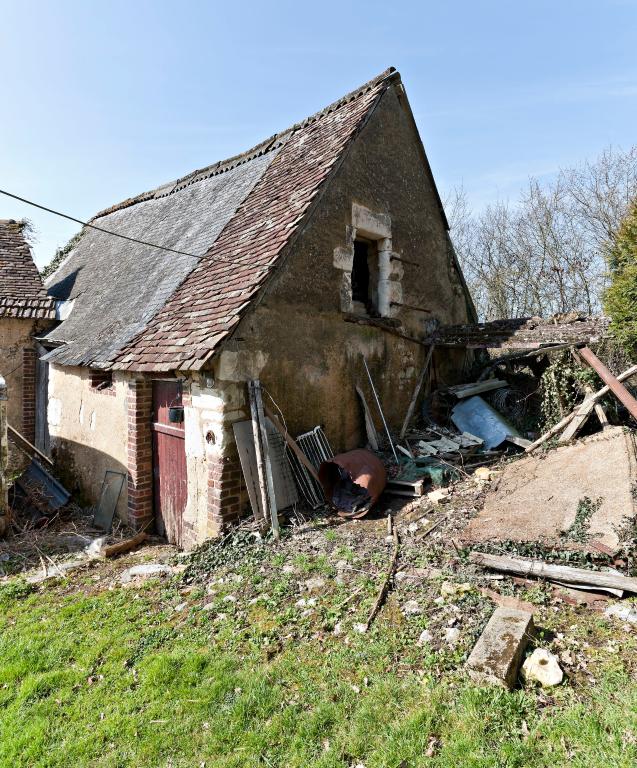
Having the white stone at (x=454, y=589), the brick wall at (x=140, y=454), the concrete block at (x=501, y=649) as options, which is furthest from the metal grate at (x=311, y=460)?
the concrete block at (x=501, y=649)

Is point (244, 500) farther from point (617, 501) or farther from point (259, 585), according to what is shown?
point (617, 501)

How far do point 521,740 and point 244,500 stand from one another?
153 inches

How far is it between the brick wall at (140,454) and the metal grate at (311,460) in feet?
7.23

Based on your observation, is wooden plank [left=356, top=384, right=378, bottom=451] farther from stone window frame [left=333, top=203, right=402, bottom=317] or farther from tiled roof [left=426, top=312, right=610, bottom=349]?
tiled roof [left=426, top=312, right=610, bottom=349]

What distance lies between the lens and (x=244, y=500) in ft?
19.0

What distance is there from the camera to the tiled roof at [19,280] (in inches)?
399

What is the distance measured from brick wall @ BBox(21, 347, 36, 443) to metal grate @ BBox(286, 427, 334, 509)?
23.6 feet

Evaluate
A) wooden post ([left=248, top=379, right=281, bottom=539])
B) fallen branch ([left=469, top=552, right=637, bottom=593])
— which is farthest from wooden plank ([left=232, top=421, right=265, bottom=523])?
fallen branch ([left=469, top=552, right=637, bottom=593])

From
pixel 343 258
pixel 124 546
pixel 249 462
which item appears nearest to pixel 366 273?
pixel 343 258

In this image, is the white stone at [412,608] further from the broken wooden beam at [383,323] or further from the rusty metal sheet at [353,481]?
the broken wooden beam at [383,323]

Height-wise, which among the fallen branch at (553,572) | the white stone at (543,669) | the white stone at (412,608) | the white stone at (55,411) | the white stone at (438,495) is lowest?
the white stone at (412,608)

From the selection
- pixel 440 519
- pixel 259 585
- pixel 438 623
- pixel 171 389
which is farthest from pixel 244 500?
pixel 438 623

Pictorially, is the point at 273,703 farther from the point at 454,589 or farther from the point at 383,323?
the point at 383,323

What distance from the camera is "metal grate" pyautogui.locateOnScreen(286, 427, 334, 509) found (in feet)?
20.5
